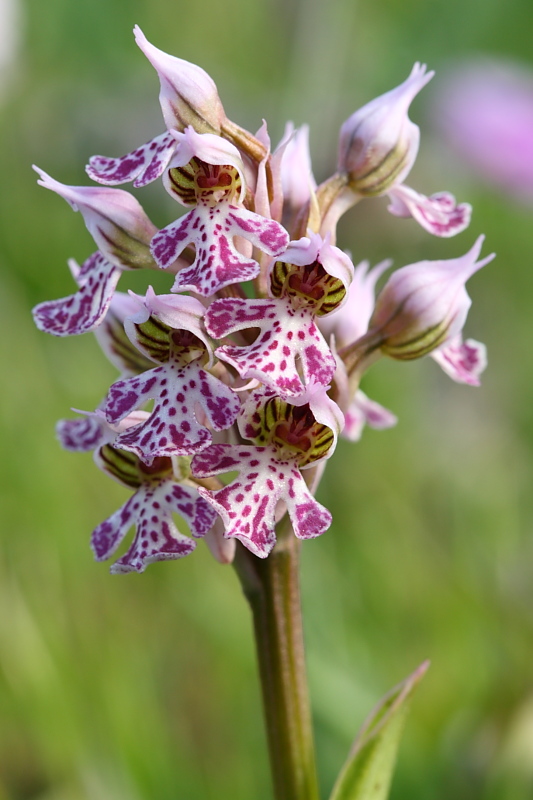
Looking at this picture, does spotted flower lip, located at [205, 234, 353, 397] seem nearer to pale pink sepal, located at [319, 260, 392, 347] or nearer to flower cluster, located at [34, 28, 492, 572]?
flower cluster, located at [34, 28, 492, 572]

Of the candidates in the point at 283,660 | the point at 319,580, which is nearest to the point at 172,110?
the point at 283,660

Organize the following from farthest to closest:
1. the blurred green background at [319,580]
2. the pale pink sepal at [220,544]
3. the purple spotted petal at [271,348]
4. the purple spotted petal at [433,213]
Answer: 1. the blurred green background at [319,580]
2. the purple spotted petal at [433,213]
3. the pale pink sepal at [220,544]
4. the purple spotted petal at [271,348]

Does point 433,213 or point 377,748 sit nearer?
point 377,748

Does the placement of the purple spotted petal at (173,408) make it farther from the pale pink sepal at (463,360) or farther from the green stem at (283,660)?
the pale pink sepal at (463,360)

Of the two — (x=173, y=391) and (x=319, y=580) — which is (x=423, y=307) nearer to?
(x=173, y=391)

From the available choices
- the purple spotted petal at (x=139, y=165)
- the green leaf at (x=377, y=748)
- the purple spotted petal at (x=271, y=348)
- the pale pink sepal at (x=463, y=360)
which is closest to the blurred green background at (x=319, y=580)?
the green leaf at (x=377, y=748)

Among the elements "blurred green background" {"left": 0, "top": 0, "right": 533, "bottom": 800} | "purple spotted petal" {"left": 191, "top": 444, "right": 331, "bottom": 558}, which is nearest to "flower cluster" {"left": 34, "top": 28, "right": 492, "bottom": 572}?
"purple spotted petal" {"left": 191, "top": 444, "right": 331, "bottom": 558}
